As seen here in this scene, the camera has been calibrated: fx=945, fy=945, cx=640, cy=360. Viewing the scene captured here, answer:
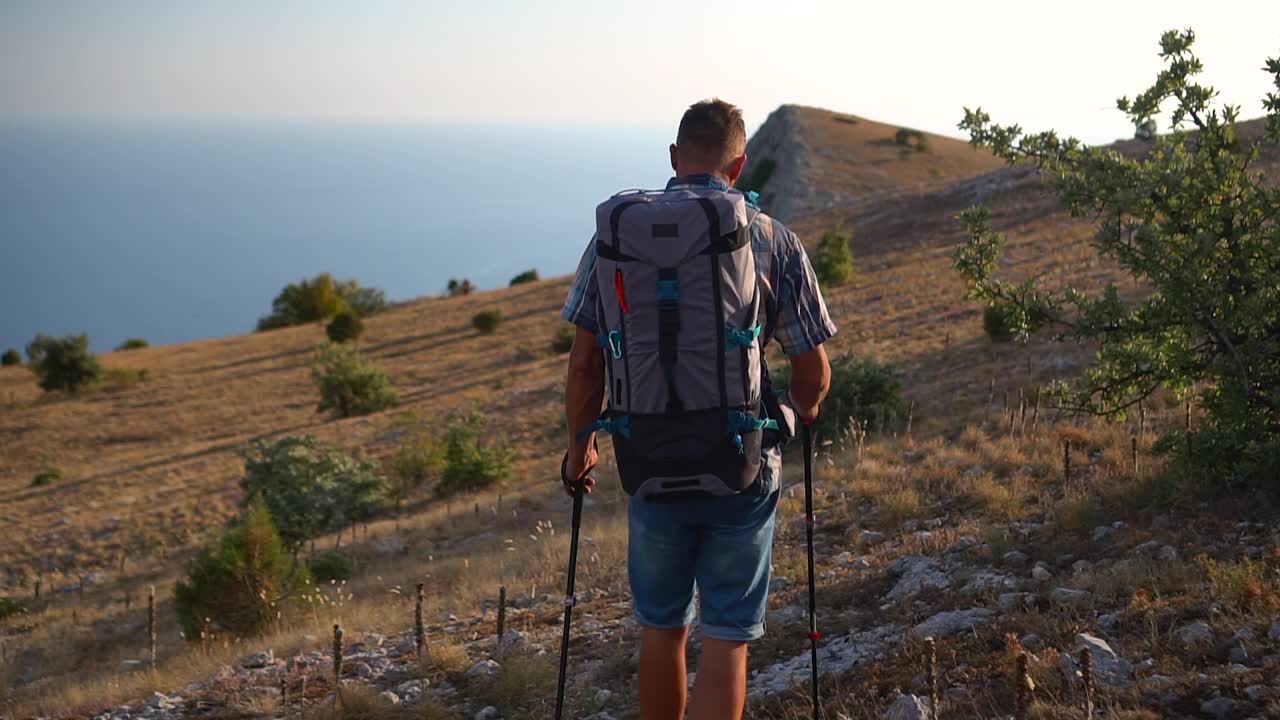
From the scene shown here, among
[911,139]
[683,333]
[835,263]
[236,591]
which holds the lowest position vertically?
[236,591]

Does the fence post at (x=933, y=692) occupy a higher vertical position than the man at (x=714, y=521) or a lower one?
lower

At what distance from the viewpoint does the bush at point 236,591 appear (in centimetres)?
891

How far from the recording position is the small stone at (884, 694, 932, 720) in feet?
12.0

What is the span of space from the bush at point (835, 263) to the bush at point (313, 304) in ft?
104

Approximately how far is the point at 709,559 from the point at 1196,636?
2235mm

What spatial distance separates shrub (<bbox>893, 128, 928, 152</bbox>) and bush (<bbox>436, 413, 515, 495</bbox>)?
50417mm

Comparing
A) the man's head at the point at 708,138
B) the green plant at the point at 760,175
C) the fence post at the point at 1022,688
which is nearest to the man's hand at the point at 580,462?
the man's head at the point at 708,138

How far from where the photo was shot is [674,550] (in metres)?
3.07

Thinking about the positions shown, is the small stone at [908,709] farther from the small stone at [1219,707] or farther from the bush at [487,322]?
the bush at [487,322]

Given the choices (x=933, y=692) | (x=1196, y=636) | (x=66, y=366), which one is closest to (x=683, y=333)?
(x=933, y=692)

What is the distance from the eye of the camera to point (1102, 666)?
12.3 feet

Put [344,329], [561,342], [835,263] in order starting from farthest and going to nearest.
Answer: [344,329] < [561,342] < [835,263]

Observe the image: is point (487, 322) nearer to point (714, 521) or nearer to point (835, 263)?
point (835, 263)

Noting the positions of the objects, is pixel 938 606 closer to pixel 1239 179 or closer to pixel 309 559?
pixel 1239 179
